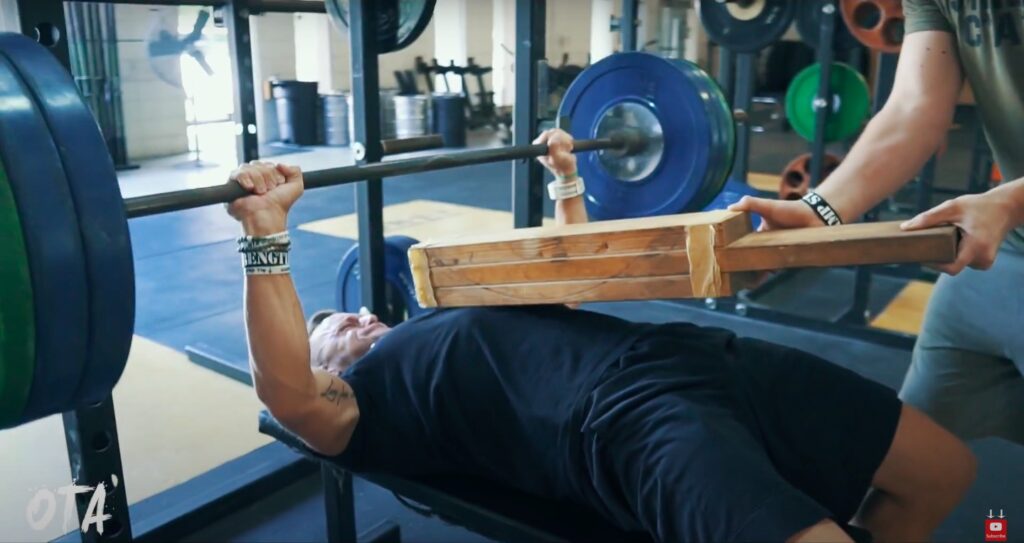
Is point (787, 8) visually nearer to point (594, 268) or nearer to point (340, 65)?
point (594, 268)

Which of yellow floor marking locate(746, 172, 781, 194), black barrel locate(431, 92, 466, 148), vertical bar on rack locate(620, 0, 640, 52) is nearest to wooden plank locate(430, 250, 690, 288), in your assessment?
vertical bar on rack locate(620, 0, 640, 52)

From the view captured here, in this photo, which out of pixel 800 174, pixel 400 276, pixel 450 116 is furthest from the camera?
pixel 450 116

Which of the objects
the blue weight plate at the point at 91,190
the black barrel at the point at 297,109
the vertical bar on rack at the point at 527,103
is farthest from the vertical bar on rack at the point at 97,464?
the black barrel at the point at 297,109

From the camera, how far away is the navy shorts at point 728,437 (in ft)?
3.19

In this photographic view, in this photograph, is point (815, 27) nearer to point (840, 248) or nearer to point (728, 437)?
point (840, 248)

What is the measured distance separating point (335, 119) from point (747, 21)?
5.56 meters

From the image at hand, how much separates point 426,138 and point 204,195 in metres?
0.74

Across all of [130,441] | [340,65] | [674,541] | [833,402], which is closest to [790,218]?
[833,402]

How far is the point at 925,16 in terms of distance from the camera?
54.5 inches

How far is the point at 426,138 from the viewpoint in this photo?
6.05 ft

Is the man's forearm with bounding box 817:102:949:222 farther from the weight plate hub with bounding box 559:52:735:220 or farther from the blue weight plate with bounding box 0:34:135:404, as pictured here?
the blue weight plate with bounding box 0:34:135:404

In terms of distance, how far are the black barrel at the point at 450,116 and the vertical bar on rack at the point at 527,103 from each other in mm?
6349

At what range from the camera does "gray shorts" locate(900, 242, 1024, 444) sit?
52.3 inches

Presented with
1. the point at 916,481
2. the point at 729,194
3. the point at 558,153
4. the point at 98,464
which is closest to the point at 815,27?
the point at 729,194
